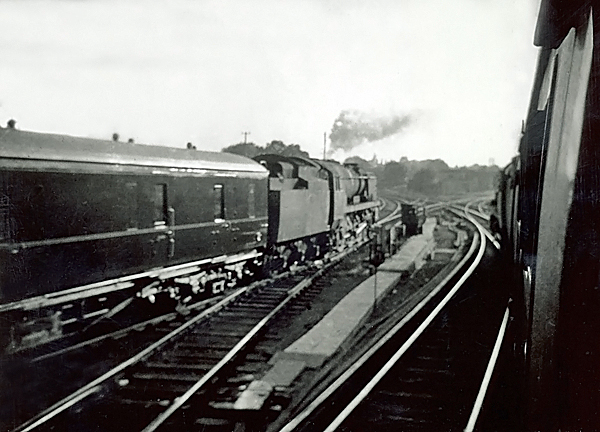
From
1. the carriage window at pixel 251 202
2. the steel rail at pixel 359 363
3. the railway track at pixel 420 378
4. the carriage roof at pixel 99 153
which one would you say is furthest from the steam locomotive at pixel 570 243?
the carriage window at pixel 251 202

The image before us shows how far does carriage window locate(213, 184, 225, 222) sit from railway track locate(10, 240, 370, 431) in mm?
1033

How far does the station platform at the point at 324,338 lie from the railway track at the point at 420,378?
0.42m

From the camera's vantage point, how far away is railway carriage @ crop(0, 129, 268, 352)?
430 cm

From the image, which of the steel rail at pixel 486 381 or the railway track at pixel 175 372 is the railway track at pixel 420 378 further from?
the railway track at pixel 175 372

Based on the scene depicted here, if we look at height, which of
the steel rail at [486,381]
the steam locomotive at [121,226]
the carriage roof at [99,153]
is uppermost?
the carriage roof at [99,153]

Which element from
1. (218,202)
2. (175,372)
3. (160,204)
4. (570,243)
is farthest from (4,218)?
(570,243)

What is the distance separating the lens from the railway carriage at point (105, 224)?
4.30 metres

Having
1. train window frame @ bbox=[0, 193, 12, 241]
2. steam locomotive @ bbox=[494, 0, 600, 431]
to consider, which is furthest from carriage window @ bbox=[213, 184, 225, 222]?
steam locomotive @ bbox=[494, 0, 600, 431]

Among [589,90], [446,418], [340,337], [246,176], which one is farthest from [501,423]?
[246,176]

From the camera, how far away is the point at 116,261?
5352mm

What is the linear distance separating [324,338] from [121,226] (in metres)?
2.18

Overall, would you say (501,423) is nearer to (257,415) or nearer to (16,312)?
Answer: (257,415)

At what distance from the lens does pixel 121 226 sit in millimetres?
5375

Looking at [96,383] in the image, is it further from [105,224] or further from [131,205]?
[131,205]
